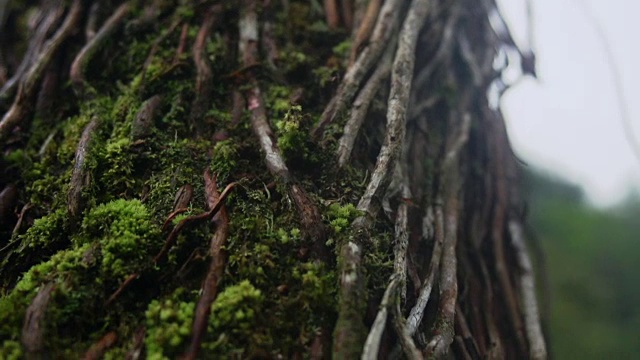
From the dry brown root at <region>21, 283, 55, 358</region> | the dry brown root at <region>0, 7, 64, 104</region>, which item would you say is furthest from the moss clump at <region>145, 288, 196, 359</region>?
the dry brown root at <region>0, 7, 64, 104</region>

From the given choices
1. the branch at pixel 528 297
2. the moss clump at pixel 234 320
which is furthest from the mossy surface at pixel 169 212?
the branch at pixel 528 297

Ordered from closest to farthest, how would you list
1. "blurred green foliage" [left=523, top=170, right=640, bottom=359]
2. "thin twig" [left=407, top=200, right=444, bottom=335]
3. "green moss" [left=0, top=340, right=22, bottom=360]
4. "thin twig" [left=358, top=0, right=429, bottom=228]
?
"green moss" [left=0, top=340, right=22, bottom=360]
"thin twig" [left=407, top=200, right=444, bottom=335]
"thin twig" [left=358, top=0, right=429, bottom=228]
"blurred green foliage" [left=523, top=170, right=640, bottom=359]

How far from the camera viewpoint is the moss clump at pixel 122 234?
4.14 ft

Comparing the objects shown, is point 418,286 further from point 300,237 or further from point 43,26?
point 43,26

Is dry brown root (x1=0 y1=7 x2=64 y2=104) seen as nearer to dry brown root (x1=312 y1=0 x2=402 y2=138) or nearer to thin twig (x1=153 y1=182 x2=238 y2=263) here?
thin twig (x1=153 y1=182 x2=238 y2=263)

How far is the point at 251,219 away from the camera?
53.6 inches

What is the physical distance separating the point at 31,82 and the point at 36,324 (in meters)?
1.04

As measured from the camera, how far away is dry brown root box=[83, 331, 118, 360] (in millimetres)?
1160

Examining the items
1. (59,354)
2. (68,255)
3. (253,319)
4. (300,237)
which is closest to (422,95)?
(300,237)

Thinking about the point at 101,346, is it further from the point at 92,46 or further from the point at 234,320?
the point at 92,46

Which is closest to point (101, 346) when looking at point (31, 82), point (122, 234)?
point (122, 234)

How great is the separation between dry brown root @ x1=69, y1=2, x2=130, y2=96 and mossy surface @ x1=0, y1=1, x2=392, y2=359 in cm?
3

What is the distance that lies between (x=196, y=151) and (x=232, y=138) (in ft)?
0.38

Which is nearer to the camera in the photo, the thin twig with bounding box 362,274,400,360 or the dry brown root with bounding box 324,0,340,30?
the thin twig with bounding box 362,274,400,360
